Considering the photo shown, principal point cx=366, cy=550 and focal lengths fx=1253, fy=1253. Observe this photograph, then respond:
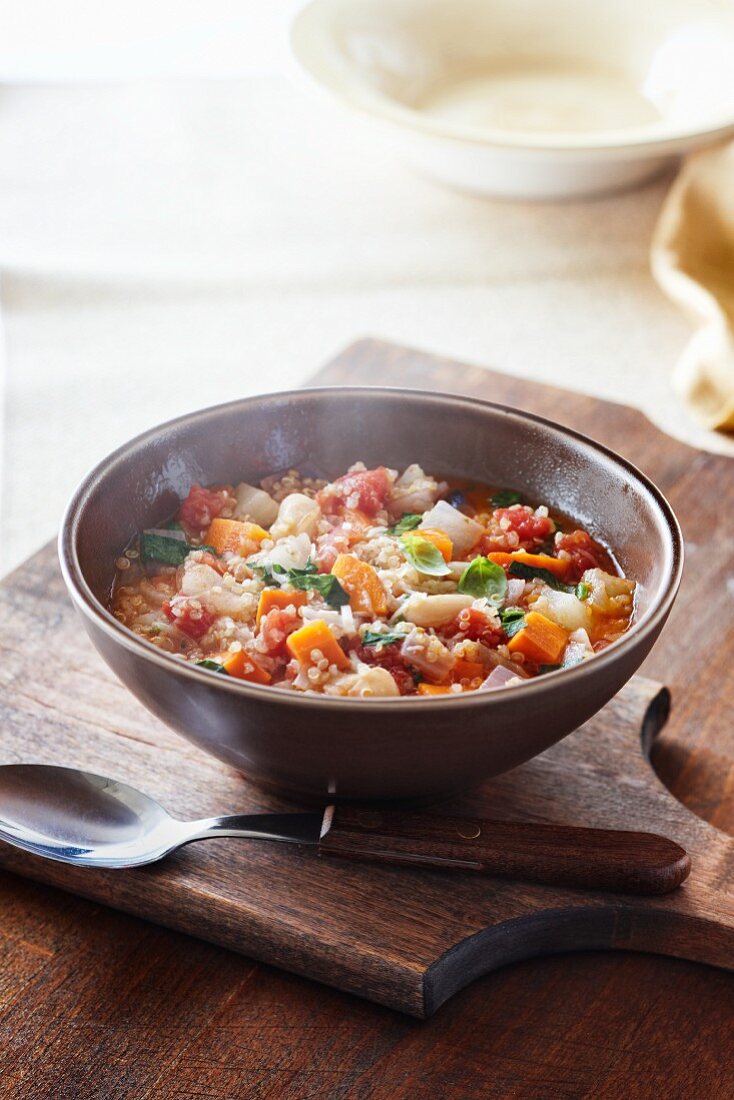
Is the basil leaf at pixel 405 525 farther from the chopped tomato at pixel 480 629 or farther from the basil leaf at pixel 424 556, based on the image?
the chopped tomato at pixel 480 629

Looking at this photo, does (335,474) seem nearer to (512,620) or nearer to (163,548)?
(163,548)

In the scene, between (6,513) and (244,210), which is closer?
(6,513)

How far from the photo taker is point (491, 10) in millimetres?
5230

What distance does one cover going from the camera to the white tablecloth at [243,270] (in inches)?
171

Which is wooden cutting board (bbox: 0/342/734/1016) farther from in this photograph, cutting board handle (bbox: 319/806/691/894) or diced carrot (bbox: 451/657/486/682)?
diced carrot (bbox: 451/657/486/682)

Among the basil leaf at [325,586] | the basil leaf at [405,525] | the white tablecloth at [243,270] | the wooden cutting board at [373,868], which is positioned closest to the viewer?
the wooden cutting board at [373,868]

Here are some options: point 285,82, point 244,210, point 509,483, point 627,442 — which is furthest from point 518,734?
point 285,82

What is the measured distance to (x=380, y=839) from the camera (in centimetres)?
Answer: 185

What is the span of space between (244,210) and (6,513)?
6.32 ft

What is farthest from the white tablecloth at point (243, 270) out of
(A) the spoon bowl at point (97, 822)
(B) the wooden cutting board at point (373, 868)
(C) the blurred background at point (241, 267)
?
(A) the spoon bowl at point (97, 822)

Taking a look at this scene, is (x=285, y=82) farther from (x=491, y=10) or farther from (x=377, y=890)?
(x=377, y=890)

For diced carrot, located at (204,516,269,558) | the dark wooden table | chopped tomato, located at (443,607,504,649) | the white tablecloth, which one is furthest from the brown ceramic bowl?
the white tablecloth

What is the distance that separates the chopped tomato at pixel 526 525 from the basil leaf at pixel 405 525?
0.48 ft

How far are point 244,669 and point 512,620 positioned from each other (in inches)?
17.5
